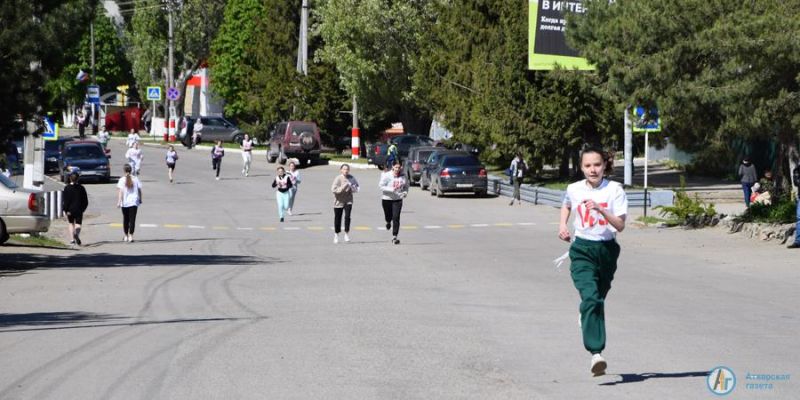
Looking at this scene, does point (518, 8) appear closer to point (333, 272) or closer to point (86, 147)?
point (86, 147)

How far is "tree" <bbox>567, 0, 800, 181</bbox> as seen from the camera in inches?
987

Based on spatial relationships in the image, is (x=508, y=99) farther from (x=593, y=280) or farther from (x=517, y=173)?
(x=593, y=280)

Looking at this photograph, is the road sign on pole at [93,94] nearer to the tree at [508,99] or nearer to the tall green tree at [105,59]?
the tall green tree at [105,59]

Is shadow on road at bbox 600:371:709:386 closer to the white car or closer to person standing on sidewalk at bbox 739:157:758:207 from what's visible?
the white car

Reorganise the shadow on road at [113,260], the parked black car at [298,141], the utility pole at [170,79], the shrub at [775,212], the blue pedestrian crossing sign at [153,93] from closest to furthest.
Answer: the shadow on road at [113,260]
the shrub at [775,212]
the parked black car at [298,141]
the blue pedestrian crossing sign at [153,93]
the utility pole at [170,79]

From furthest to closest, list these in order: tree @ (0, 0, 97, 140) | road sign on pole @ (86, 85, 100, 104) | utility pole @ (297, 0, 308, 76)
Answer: road sign on pole @ (86, 85, 100, 104) → utility pole @ (297, 0, 308, 76) → tree @ (0, 0, 97, 140)

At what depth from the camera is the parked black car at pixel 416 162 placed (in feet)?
166

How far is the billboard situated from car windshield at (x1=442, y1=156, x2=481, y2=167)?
4903 millimetres

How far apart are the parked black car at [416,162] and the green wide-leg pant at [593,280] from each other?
40.2 m

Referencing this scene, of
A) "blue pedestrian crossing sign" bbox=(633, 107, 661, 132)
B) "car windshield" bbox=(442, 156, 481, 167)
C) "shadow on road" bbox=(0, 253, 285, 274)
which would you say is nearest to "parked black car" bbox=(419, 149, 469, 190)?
"car windshield" bbox=(442, 156, 481, 167)

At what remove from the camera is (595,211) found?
9.62m

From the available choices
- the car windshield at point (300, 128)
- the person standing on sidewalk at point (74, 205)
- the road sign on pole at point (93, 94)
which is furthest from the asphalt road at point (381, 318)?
the road sign on pole at point (93, 94)

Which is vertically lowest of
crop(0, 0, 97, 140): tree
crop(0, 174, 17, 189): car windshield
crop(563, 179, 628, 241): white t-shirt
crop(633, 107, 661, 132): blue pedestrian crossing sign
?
crop(0, 174, 17, 189): car windshield

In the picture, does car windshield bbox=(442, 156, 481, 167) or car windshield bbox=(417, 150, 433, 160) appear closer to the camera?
car windshield bbox=(442, 156, 481, 167)
